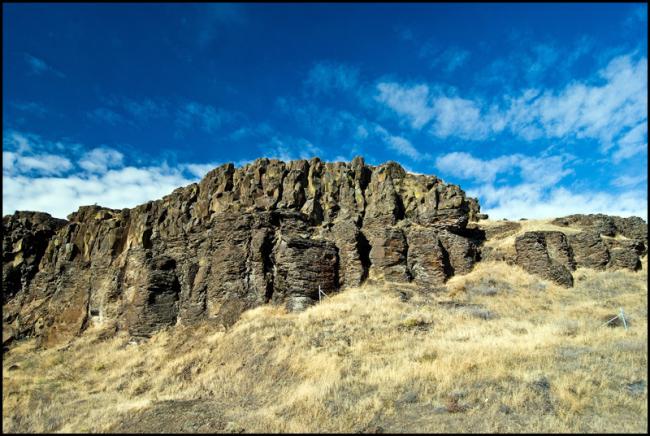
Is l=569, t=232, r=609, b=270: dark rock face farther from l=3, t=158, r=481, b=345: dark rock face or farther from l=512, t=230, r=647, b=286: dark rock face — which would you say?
l=3, t=158, r=481, b=345: dark rock face

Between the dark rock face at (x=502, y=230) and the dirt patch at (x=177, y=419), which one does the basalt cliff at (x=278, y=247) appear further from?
the dirt patch at (x=177, y=419)

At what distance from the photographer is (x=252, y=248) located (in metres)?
29.2

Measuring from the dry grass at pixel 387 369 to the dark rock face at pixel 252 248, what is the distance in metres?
2.21

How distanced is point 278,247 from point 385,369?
15678 mm

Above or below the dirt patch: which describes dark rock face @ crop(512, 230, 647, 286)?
above

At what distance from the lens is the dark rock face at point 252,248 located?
28641 millimetres

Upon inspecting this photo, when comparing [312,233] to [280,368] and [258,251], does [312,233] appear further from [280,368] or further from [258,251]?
[280,368]

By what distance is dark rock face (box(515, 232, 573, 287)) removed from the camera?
90.0 ft

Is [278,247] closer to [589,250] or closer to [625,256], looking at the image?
[589,250]

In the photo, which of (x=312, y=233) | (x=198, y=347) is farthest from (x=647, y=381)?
(x=312, y=233)

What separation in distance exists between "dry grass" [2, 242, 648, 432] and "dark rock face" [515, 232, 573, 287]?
34.2 inches

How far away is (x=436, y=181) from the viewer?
121 feet

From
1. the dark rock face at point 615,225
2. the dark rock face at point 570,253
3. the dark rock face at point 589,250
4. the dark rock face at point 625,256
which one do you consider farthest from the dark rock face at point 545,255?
the dark rock face at point 615,225

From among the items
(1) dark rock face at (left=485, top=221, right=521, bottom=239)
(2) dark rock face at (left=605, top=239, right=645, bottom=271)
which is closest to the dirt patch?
(2) dark rock face at (left=605, top=239, right=645, bottom=271)
